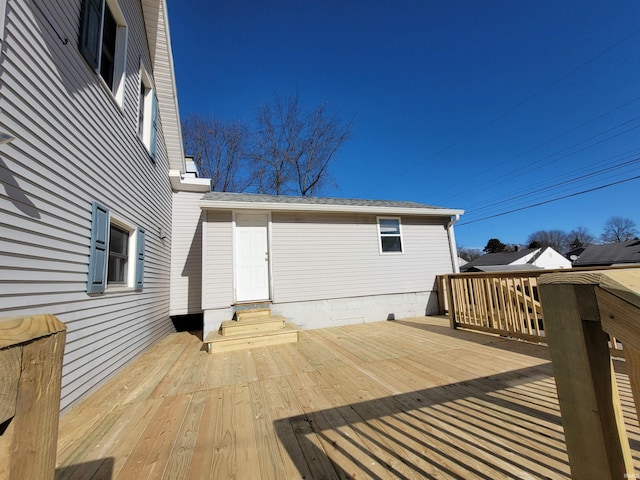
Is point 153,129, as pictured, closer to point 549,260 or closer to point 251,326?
point 251,326

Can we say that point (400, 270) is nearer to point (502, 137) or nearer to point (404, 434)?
point (404, 434)

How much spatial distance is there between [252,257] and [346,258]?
2319 millimetres

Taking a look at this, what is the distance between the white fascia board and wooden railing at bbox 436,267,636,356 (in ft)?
7.35

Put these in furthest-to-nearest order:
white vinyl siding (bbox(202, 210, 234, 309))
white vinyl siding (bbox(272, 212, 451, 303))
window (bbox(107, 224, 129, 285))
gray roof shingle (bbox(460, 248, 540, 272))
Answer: gray roof shingle (bbox(460, 248, 540, 272)) → white vinyl siding (bbox(272, 212, 451, 303)) → white vinyl siding (bbox(202, 210, 234, 309)) → window (bbox(107, 224, 129, 285))

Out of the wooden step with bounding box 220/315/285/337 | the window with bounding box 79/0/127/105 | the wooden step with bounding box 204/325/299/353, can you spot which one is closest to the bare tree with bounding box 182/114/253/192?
the window with bounding box 79/0/127/105

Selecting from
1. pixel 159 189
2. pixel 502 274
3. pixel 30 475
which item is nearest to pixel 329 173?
pixel 159 189

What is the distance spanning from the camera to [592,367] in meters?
0.70

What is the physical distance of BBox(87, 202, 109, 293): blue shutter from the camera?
303cm

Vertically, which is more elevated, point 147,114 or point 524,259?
point 147,114

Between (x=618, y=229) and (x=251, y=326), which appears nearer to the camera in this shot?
(x=251, y=326)

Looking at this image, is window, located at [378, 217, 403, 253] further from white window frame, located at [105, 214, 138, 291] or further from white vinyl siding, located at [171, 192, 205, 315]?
white window frame, located at [105, 214, 138, 291]

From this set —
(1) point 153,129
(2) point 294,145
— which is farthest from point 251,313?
(2) point 294,145

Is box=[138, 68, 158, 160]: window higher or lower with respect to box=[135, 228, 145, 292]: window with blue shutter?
higher

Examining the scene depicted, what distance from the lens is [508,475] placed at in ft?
4.94
